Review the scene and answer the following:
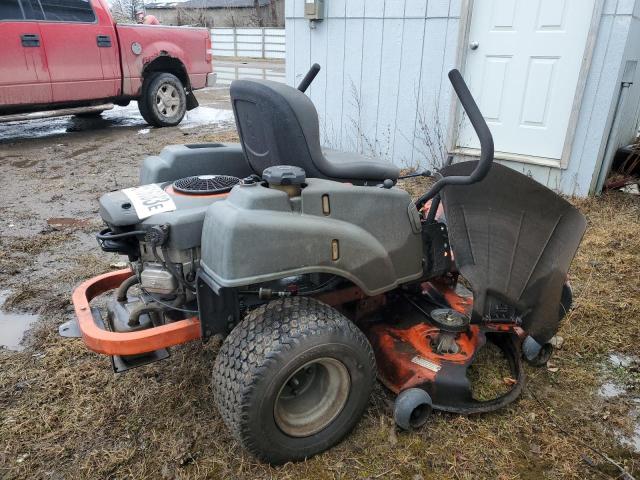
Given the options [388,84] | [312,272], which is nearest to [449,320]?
[312,272]

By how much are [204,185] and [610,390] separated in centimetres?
227

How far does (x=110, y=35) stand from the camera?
729 cm

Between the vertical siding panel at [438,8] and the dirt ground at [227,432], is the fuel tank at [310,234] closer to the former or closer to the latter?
the dirt ground at [227,432]

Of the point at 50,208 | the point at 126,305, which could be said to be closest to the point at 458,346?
the point at 126,305

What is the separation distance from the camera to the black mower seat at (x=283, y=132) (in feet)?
6.71

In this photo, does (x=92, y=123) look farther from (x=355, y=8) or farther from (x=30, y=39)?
(x=355, y=8)

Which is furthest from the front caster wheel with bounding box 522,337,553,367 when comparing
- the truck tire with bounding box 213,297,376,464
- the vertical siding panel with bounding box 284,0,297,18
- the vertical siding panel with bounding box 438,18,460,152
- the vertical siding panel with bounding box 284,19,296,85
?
the vertical siding panel with bounding box 284,0,297,18

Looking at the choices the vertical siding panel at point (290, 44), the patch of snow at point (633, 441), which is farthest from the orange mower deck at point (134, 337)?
the vertical siding panel at point (290, 44)

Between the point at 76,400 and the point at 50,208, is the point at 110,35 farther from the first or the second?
the point at 76,400

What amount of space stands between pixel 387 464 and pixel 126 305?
1359 mm

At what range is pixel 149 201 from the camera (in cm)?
211

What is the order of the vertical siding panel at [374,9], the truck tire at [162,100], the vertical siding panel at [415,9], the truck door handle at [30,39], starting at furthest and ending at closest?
the truck tire at [162,100] < the truck door handle at [30,39] < the vertical siding panel at [374,9] < the vertical siding panel at [415,9]

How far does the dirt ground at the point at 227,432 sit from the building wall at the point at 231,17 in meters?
37.3

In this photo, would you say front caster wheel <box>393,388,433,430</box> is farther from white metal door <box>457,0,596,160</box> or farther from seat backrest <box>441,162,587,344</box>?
white metal door <box>457,0,596,160</box>
